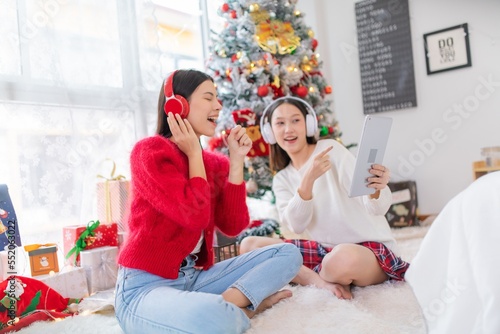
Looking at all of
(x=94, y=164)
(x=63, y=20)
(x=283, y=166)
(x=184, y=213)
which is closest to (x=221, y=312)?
(x=184, y=213)

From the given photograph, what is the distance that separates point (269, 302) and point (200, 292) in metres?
0.29

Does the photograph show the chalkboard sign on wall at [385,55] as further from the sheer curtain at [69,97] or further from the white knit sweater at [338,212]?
the white knit sweater at [338,212]

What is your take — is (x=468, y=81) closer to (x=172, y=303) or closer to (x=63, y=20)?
(x=63, y=20)

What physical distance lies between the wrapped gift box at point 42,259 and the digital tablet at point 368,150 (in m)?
1.10

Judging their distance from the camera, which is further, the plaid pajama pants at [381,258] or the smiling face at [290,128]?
the smiling face at [290,128]

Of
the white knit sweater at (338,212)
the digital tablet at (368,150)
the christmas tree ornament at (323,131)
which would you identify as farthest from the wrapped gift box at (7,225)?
the christmas tree ornament at (323,131)

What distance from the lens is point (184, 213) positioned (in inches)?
40.9

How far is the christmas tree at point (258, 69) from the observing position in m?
2.40

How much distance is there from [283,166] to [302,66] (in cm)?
106

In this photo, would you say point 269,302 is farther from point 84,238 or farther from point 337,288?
point 84,238

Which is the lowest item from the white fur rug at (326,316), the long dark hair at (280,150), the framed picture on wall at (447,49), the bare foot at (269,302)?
the white fur rug at (326,316)

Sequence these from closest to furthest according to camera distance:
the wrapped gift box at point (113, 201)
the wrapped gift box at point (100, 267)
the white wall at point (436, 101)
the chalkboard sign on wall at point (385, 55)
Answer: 1. the wrapped gift box at point (100, 267)
2. the wrapped gift box at point (113, 201)
3. the white wall at point (436, 101)
4. the chalkboard sign on wall at point (385, 55)

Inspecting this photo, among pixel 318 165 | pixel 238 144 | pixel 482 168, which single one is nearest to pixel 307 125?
pixel 318 165

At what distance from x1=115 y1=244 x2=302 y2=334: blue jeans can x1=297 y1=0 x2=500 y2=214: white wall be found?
2047mm
